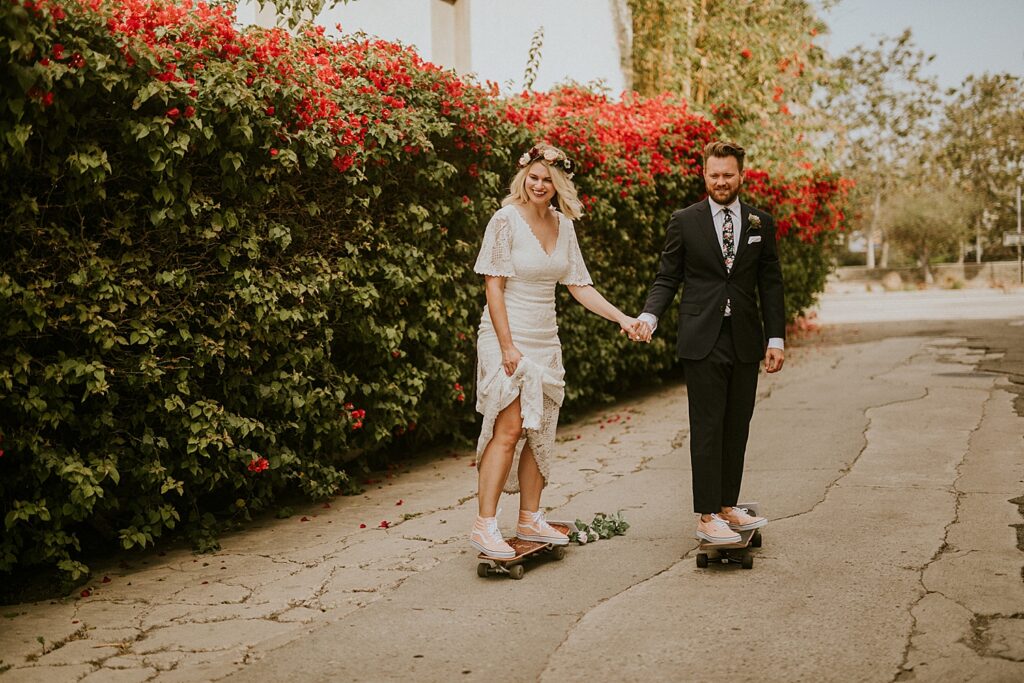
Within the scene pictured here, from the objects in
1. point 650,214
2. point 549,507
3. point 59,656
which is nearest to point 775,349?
point 549,507

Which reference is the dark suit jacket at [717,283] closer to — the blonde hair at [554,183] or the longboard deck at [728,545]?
the blonde hair at [554,183]

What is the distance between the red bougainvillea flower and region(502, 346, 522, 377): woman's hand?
163cm

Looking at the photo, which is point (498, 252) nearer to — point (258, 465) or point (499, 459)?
point (499, 459)

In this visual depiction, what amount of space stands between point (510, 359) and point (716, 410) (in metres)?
1.05

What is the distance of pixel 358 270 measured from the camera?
20.0 ft

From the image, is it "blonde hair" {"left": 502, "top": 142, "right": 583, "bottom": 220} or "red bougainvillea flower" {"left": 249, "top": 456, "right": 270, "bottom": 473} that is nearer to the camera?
"blonde hair" {"left": 502, "top": 142, "right": 583, "bottom": 220}

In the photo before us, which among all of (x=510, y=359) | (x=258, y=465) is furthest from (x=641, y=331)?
(x=258, y=465)

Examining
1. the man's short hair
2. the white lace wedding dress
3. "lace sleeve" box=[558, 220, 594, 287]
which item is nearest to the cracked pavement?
the white lace wedding dress

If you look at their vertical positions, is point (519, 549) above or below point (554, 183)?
below

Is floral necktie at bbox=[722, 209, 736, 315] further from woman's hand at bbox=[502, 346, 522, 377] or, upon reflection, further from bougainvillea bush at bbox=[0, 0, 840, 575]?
bougainvillea bush at bbox=[0, 0, 840, 575]

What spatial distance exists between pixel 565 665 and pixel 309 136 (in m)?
3.26

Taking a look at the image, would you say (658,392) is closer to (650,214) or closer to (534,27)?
(650,214)

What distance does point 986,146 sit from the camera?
5503cm

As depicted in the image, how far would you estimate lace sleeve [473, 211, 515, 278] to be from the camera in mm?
4762
